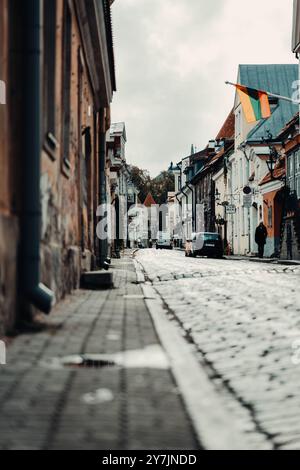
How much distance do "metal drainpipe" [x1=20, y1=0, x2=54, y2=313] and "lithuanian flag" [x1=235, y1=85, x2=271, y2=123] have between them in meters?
23.7

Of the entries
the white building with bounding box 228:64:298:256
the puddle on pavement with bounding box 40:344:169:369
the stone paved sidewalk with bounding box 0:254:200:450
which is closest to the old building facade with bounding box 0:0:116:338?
the stone paved sidewalk with bounding box 0:254:200:450

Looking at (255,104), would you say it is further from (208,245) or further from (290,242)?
(208,245)

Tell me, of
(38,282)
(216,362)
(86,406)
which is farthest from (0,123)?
(86,406)

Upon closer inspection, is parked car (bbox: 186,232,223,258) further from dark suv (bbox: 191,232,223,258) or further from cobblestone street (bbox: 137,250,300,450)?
cobblestone street (bbox: 137,250,300,450)

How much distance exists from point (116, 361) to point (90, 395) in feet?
3.60

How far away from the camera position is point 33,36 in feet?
23.8

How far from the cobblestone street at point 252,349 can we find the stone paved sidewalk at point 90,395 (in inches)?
14.3

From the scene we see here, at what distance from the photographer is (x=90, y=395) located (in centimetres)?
428

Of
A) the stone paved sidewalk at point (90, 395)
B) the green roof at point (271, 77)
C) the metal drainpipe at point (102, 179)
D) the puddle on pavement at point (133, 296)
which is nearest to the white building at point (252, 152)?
the green roof at point (271, 77)

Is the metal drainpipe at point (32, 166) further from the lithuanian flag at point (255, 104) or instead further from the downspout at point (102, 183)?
the lithuanian flag at point (255, 104)

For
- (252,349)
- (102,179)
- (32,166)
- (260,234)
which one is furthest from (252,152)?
(252,349)

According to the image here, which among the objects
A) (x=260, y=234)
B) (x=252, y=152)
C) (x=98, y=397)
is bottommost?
(x=98, y=397)

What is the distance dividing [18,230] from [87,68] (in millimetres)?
9853

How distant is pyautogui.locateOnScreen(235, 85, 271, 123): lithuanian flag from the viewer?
30.4m
